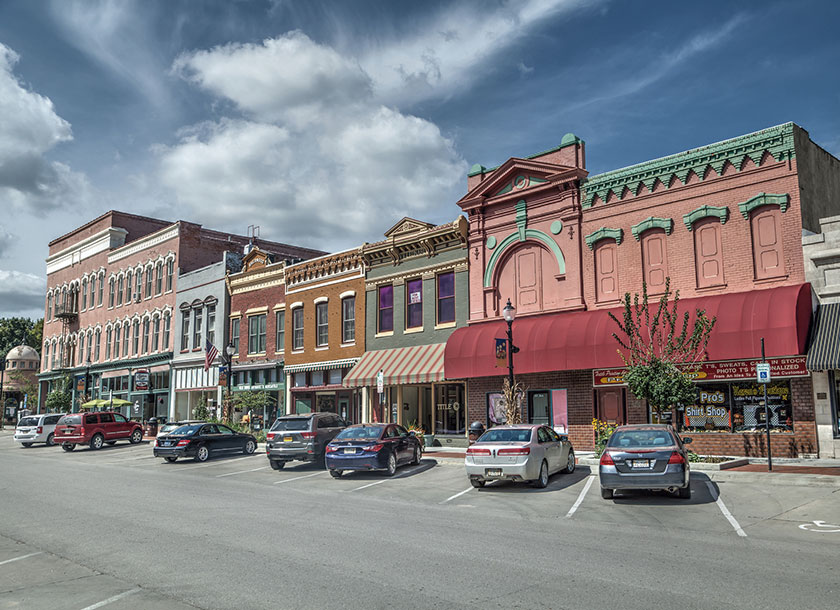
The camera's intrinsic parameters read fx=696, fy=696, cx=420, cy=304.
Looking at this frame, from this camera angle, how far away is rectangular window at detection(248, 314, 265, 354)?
38.9 m

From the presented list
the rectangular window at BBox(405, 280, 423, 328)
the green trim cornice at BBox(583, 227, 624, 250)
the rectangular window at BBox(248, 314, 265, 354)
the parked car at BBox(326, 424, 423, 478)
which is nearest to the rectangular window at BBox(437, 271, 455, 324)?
the rectangular window at BBox(405, 280, 423, 328)

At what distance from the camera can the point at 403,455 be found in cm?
2062

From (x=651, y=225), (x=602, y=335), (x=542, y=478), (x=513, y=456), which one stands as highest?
(x=651, y=225)

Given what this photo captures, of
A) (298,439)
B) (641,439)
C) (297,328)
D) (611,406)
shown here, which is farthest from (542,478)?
(297,328)

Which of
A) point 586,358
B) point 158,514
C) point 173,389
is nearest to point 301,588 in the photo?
point 158,514

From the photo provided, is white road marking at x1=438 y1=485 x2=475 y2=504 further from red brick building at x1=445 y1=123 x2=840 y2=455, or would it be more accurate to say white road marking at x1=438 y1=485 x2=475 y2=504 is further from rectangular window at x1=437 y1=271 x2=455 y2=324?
rectangular window at x1=437 y1=271 x2=455 y2=324

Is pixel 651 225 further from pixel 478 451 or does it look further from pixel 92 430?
pixel 92 430

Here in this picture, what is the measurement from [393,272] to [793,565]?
2412 cm

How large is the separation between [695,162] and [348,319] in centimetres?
1757

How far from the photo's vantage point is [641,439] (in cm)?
1410

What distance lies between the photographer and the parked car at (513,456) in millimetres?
15641

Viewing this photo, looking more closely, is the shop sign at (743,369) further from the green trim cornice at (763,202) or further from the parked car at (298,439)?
the parked car at (298,439)

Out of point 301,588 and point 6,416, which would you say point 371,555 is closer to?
point 301,588

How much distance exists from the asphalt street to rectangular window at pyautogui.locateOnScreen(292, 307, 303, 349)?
59.8 feet
